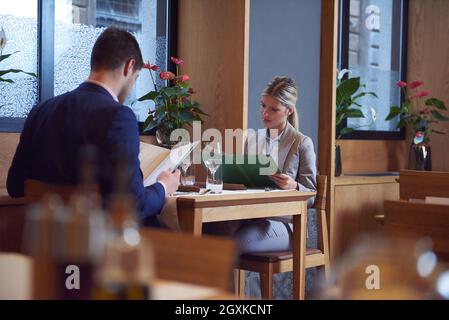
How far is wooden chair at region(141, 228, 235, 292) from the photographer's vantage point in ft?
3.62

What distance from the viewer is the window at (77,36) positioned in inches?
150

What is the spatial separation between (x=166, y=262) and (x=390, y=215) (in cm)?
154

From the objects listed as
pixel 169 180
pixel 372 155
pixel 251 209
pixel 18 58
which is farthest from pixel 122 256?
pixel 372 155

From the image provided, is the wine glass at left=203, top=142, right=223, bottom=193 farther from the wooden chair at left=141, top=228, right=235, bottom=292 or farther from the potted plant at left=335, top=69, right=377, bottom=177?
the wooden chair at left=141, top=228, right=235, bottom=292

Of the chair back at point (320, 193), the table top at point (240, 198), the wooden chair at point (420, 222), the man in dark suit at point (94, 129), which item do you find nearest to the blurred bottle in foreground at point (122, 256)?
the man in dark suit at point (94, 129)

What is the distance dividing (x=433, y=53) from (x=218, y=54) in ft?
6.76

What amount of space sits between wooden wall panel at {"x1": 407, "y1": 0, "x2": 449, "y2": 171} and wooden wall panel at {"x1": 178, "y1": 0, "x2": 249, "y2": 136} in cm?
198

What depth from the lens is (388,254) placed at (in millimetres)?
900

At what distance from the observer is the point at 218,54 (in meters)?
4.39

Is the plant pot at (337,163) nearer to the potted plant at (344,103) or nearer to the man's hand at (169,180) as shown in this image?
the potted plant at (344,103)

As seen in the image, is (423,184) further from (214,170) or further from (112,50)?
(112,50)

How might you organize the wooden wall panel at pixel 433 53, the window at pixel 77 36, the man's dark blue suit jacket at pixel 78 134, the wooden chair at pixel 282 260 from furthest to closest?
the wooden wall panel at pixel 433 53 → the window at pixel 77 36 → the wooden chair at pixel 282 260 → the man's dark blue suit jacket at pixel 78 134

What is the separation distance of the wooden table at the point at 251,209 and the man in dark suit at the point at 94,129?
19 centimetres

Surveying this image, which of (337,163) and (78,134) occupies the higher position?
(78,134)
